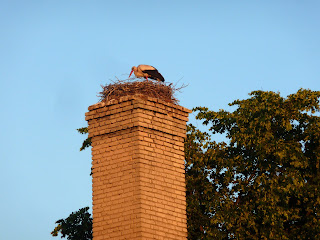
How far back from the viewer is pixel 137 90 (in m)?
20.3

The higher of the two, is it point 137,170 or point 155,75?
point 155,75

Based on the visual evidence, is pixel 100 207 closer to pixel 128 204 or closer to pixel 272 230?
pixel 128 204

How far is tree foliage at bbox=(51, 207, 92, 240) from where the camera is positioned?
26.9 meters

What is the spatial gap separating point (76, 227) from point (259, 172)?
7.14m

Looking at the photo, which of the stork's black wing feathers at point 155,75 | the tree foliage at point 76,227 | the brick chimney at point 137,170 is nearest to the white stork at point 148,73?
the stork's black wing feathers at point 155,75

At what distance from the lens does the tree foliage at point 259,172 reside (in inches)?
906

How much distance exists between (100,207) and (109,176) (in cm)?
83

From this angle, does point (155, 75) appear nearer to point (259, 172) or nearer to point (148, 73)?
point (148, 73)

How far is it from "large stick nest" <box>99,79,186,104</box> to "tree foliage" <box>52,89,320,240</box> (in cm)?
426

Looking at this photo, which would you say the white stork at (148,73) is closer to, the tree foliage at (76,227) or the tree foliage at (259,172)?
the tree foliage at (259,172)

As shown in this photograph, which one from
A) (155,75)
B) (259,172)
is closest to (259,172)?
(259,172)

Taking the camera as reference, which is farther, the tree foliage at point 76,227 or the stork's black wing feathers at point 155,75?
the tree foliage at point 76,227

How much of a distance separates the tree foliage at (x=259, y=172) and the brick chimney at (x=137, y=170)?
4134 mm

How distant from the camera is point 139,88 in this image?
20344 mm
